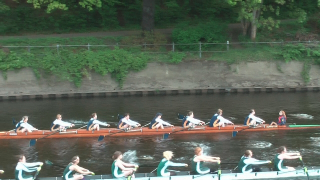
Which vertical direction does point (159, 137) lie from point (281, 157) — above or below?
below

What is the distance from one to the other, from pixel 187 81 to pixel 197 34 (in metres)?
4.32

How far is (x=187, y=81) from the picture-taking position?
31906 millimetres

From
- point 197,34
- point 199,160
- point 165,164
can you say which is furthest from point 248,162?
point 197,34

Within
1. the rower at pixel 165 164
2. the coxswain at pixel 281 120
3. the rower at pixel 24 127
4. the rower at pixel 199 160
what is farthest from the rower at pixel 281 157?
the rower at pixel 24 127

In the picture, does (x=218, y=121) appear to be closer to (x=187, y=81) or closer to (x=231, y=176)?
(x=231, y=176)

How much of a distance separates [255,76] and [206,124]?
10300 mm

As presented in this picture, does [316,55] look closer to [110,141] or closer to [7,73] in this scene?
[110,141]

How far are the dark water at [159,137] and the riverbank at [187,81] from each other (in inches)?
42.2

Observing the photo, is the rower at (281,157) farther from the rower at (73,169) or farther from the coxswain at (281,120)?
the rower at (73,169)

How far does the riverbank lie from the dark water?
107cm

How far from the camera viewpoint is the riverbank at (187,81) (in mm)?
31125

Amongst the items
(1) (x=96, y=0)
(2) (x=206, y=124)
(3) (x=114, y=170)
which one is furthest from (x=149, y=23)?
(3) (x=114, y=170)

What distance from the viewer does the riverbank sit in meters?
31.1

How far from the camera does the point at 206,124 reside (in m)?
23.3
